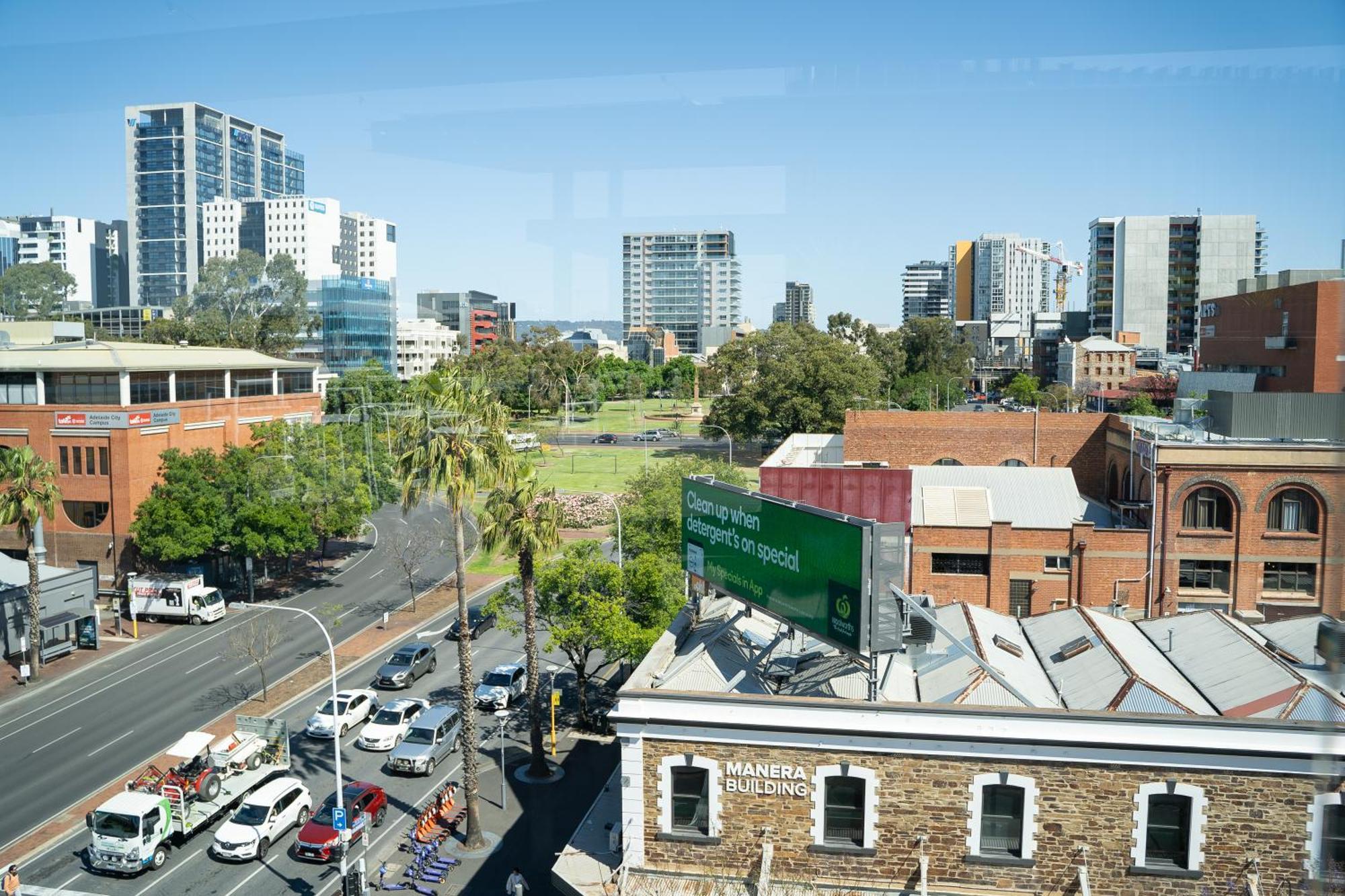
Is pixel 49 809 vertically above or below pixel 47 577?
below

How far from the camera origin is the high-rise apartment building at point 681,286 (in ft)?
457

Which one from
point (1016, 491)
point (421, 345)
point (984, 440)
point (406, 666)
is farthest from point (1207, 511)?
point (421, 345)

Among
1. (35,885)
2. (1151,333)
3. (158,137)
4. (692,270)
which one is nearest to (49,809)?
(35,885)

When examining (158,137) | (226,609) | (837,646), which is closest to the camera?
(837,646)

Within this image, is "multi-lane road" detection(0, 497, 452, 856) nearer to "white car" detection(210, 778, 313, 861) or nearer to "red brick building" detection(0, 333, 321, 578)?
"white car" detection(210, 778, 313, 861)

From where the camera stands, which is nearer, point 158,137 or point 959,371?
point 158,137

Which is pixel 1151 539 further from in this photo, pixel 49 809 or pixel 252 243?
pixel 252 243

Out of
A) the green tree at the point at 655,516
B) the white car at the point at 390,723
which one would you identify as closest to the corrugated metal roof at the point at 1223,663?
the green tree at the point at 655,516

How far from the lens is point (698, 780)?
11.9 metres

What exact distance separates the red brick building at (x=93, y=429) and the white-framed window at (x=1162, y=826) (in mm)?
33143

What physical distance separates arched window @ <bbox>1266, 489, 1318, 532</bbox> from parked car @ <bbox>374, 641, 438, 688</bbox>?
20923 mm

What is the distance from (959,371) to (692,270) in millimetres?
54511

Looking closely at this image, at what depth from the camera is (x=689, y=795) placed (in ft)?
39.1

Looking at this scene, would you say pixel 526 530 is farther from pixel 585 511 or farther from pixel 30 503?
pixel 585 511
